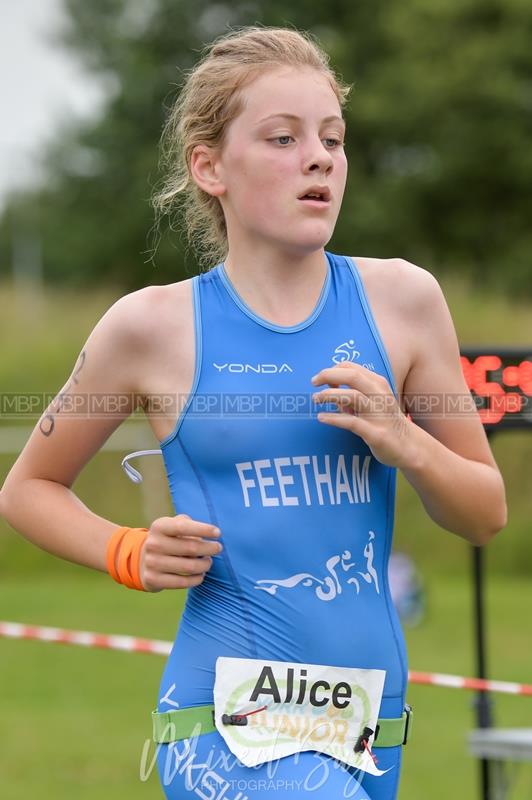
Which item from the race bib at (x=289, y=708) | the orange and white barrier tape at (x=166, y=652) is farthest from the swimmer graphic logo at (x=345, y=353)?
the orange and white barrier tape at (x=166, y=652)

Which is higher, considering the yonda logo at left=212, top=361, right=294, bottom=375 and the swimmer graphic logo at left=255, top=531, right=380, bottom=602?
the yonda logo at left=212, top=361, right=294, bottom=375

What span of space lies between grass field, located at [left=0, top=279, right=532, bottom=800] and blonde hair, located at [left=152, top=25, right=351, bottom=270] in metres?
3.87

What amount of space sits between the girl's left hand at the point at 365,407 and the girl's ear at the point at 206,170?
52cm

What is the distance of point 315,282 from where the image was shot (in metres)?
2.33

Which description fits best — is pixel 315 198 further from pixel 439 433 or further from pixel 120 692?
pixel 120 692

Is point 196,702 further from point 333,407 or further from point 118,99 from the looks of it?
point 118,99

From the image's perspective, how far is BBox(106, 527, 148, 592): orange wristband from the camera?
2.19 metres

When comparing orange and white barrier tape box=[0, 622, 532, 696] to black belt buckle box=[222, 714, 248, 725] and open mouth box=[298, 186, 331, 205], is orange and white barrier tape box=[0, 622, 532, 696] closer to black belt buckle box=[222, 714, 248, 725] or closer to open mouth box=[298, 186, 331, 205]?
black belt buckle box=[222, 714, 248, 725]

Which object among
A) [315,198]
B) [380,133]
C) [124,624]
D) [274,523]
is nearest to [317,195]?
[315,198]

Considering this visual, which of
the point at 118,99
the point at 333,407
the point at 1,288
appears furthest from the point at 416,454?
the point at 118,99

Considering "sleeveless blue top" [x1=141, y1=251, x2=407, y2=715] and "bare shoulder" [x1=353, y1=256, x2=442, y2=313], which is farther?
"bare shoulder" [x1=353, y1=256, x2=442, y2=313]

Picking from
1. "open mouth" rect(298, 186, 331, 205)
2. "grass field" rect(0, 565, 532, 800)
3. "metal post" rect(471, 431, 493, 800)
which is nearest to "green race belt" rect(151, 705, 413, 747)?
"open mouth" rect(298, 186, 331, 205)

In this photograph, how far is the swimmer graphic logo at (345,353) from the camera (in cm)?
223

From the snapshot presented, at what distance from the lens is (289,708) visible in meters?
2.16
